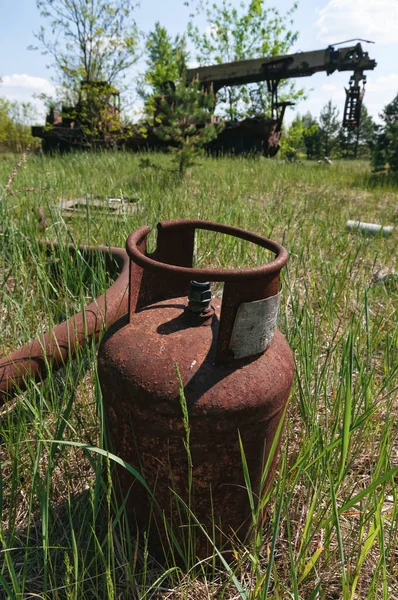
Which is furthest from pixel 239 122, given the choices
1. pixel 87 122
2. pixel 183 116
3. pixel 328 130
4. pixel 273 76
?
pixel 328 130

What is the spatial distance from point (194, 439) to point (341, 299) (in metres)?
1.86

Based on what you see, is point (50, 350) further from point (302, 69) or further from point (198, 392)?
point (302, 69)

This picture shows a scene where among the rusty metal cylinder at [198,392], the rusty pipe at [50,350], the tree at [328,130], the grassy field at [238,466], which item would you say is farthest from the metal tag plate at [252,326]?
the tree at [328,130]

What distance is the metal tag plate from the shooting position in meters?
1.05

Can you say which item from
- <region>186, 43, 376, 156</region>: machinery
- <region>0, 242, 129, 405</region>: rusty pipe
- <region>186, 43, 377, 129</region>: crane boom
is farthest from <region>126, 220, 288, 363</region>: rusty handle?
<region>186, 43, 376, 156</region>: machinery

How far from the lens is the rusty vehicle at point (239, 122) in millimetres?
10664

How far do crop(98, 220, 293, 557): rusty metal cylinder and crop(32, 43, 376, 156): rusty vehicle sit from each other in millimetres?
9771

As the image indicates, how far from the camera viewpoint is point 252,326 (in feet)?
3.52

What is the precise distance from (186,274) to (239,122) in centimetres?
1224

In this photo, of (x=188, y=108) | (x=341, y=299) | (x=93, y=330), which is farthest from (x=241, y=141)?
(x=93, y=330)

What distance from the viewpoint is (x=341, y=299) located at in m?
2.64

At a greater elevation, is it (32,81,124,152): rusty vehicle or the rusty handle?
(32,81,124,152): rusty vehicle

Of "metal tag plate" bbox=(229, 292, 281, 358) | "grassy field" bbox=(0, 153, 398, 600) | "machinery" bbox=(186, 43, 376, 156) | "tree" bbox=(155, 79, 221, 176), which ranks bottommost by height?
"grassy field" bbox=(0, 153, 398, 600)

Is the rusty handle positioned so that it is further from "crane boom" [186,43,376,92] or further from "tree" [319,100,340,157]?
"tree" [319,100,340,157]
